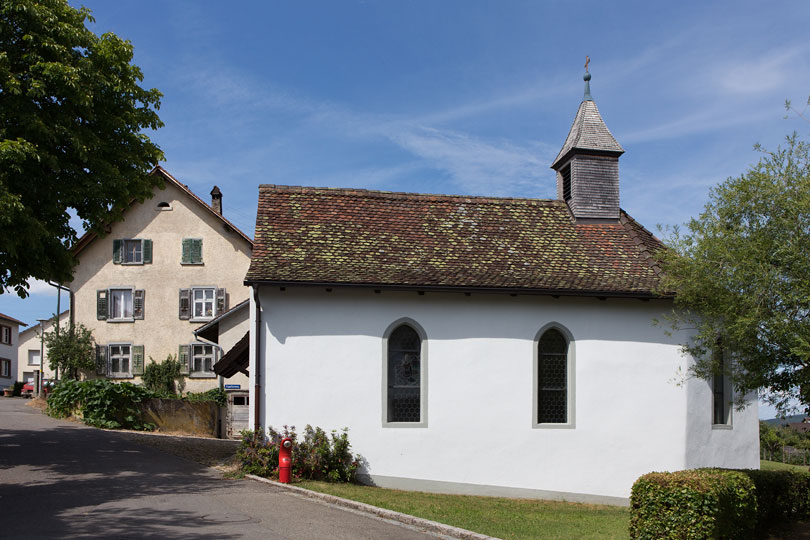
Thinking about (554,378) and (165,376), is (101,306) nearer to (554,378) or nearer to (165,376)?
(165,376)

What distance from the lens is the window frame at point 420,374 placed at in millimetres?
16016

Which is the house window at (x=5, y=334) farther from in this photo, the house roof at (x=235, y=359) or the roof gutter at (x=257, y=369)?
the roof gutter at (x=257, y=369)

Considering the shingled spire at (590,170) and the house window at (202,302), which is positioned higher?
the shingled spire at (590,170)

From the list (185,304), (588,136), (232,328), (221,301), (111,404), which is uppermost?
(588,136)

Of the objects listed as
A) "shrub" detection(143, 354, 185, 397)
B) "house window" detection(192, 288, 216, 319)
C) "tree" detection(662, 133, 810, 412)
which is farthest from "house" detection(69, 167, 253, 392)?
"tree" detection(662, 133, 810, 412)

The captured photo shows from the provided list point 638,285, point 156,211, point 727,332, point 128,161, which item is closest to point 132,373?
point 156,211

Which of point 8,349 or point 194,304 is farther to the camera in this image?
point 8,349

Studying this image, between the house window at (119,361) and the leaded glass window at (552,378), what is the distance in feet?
76.3

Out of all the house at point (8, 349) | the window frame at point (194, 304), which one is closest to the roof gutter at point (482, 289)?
the window frame at point (194, 304)

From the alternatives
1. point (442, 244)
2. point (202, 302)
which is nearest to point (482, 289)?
point (442, 244)

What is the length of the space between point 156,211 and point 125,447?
56.9 ft

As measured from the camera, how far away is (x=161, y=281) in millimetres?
34062

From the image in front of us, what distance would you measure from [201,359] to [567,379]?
2134 cm

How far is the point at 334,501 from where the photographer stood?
12703 mm
